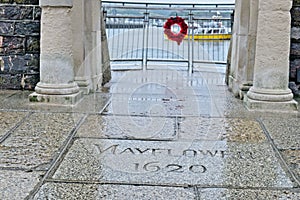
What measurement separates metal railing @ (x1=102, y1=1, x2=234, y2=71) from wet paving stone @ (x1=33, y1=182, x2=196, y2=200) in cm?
569

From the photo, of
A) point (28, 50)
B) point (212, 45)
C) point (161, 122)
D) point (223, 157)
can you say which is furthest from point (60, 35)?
point (212, 45)

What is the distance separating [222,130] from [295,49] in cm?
200

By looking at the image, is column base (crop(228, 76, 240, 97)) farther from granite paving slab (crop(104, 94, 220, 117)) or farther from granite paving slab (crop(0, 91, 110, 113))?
granite paving slab (crop(0, 91, 110, 113))

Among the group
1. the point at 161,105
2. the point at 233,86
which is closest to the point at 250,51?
the point at 233,86

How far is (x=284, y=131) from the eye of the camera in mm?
3949

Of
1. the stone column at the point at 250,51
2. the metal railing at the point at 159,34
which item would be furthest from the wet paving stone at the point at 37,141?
the metal railing at the point at 159,34

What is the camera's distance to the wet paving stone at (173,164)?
284 cm

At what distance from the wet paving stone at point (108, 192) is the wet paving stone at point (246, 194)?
86mm

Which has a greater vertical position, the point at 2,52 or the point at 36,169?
the point at 2,52

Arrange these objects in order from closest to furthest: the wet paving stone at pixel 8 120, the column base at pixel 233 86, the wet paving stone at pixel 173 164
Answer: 1. the wet paving stone at pixel 173 164
2. the wet paving stone at pixel 8 120
3. the column base at pixel 233 86

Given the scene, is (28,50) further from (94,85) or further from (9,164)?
(9,164)

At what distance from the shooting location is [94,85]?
569 cm

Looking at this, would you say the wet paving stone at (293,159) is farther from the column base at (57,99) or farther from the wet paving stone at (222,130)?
the column base at (57,99)

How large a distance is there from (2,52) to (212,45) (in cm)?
454
